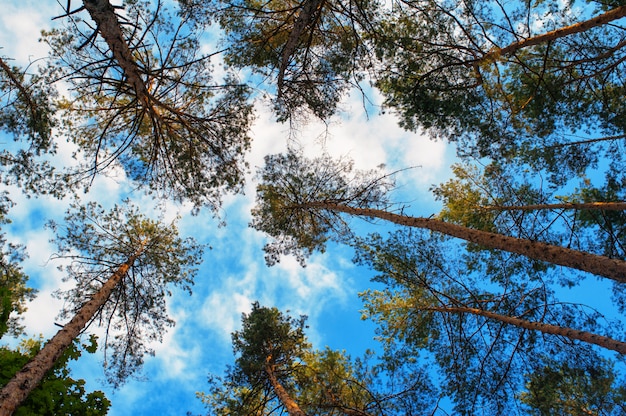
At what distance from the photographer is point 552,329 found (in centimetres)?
654

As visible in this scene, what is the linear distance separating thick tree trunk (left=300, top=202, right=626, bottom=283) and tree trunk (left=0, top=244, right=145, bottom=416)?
20.9ft

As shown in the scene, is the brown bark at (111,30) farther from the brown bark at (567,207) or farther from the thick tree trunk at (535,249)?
the brown bark at (567,207)

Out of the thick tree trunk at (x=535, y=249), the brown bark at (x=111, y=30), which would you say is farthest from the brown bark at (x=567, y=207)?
the brown bark at (x=111, y=30)

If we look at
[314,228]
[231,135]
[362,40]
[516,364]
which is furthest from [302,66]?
[516,364]

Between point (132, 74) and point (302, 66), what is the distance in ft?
11.2

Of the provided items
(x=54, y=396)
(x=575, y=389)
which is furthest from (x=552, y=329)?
(x=54, y=396)

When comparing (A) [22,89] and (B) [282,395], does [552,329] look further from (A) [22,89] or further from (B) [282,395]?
(A) [22,89]

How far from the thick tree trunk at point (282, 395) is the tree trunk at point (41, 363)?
14.1ft

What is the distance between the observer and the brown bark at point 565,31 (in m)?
5.96

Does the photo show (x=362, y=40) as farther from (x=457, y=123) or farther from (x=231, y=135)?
(x=231, y=135)

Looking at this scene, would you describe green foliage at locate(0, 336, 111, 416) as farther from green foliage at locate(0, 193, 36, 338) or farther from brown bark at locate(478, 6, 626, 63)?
brown bark at locate(478, 6, 626, 63)

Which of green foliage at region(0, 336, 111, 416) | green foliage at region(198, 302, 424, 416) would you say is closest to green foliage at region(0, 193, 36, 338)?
green foliage at region(0, 336, 111, 416)

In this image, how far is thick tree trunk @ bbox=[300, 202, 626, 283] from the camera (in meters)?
4.58

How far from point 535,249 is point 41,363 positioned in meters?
7.33
